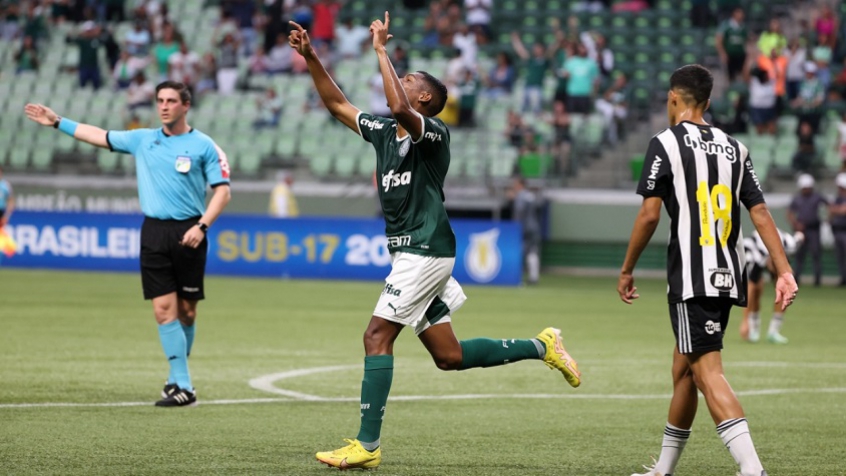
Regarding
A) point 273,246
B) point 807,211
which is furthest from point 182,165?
point 807,211

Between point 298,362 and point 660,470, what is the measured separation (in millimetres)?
6293

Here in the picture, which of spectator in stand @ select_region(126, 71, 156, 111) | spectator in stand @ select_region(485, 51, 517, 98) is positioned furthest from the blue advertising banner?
spectator in stand @ select_region(485, 51, 517, 98)

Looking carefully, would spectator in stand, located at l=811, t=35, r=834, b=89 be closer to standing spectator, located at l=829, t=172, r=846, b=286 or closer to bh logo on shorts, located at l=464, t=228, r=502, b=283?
standing spectator, located at l=829, t=172, r=846, b=286

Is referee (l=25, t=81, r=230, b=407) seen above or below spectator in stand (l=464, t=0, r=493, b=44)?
below

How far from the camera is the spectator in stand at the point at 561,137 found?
27828mm

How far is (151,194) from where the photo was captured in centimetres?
1003

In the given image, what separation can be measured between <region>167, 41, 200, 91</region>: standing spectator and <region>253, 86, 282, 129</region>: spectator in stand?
74.5 inches

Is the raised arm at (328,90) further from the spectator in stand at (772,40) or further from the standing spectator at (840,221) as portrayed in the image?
the spectator in stand at (772,40)

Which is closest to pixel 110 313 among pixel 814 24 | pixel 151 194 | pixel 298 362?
pixel 298 362

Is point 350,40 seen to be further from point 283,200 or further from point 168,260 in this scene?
point 168,260

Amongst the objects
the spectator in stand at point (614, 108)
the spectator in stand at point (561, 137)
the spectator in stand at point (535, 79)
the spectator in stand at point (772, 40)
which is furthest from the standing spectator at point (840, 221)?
the spectator in stand at point (535, 79)

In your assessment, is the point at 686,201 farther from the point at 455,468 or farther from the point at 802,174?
the point at 802,174

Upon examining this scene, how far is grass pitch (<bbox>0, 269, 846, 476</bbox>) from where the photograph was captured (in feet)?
25.0

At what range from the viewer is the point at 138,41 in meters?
31.8
